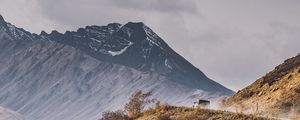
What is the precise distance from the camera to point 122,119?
1903 inches

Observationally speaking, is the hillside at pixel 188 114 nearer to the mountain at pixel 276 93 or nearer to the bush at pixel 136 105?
the bush at pixel 136 105

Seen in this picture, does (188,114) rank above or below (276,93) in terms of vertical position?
below

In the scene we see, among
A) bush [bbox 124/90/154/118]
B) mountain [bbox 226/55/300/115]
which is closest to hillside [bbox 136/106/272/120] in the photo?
bush [bbox 124/90/154/118]

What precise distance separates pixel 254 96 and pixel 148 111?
21078 mm

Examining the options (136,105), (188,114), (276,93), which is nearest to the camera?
(188,114)

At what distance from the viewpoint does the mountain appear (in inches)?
2127

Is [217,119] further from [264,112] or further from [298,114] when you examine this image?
[264,112]

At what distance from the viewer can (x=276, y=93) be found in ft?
199

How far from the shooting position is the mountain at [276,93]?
54031 millimetres

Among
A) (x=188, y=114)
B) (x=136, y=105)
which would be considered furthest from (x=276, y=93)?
(x=188, y=114)

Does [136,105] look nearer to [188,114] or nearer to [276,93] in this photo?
[188,114]

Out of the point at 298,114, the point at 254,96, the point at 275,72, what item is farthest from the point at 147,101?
the point at 275,72

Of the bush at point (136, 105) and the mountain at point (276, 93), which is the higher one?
the mountain at point (276, 93)

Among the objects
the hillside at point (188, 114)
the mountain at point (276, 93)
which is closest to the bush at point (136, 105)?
the hillside at point (188, 114)
